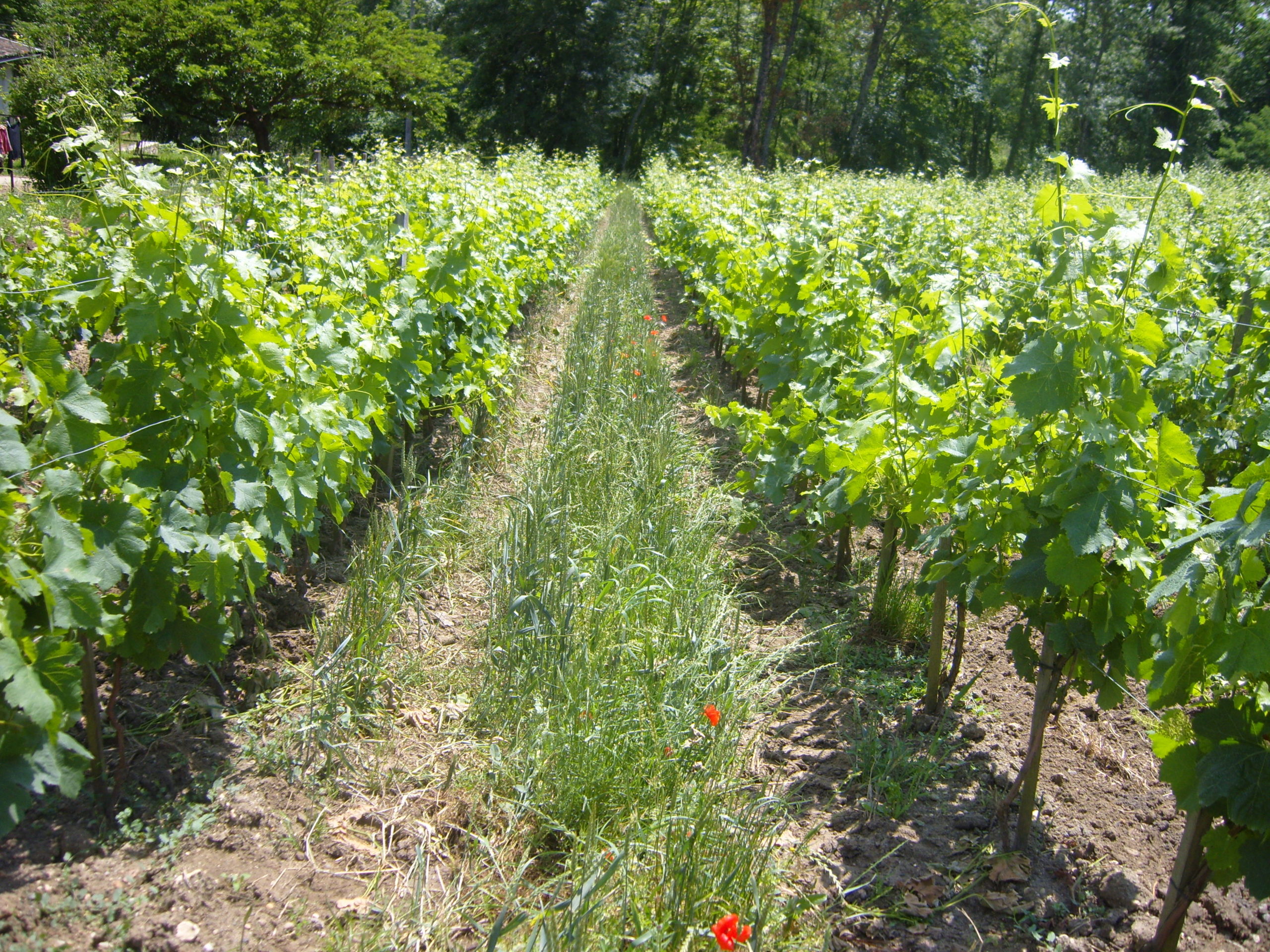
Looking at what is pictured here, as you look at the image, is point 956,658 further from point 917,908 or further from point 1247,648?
point 1247,648

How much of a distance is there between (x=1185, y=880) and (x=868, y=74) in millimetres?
42076

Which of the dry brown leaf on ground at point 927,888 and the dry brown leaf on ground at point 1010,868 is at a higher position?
the dry brown leaf on ground at point 1010,868

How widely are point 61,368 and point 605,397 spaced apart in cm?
374

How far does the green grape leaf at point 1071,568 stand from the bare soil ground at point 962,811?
767 mm

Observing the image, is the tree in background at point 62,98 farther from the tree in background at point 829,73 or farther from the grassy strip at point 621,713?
the tree in background at point 829,73

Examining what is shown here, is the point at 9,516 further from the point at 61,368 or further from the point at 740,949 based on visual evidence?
the point at 740,949

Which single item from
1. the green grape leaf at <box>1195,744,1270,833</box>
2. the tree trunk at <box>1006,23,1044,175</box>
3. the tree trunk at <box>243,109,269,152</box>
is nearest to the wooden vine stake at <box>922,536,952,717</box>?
the green grape leaf at <box>1195,744,1270,833</box>

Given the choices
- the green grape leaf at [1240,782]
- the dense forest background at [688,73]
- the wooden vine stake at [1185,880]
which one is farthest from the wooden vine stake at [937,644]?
the dense forest background at [688,73]

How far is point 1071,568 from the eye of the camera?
2.17 metres

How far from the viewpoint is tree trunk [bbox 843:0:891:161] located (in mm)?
38469

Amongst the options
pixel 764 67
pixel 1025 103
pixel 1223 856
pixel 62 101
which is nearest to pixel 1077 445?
pixel 1223 856

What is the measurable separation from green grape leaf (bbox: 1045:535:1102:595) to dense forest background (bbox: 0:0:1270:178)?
18.4 meters

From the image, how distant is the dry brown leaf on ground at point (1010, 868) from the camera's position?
238cm

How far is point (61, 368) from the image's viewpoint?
198cm
